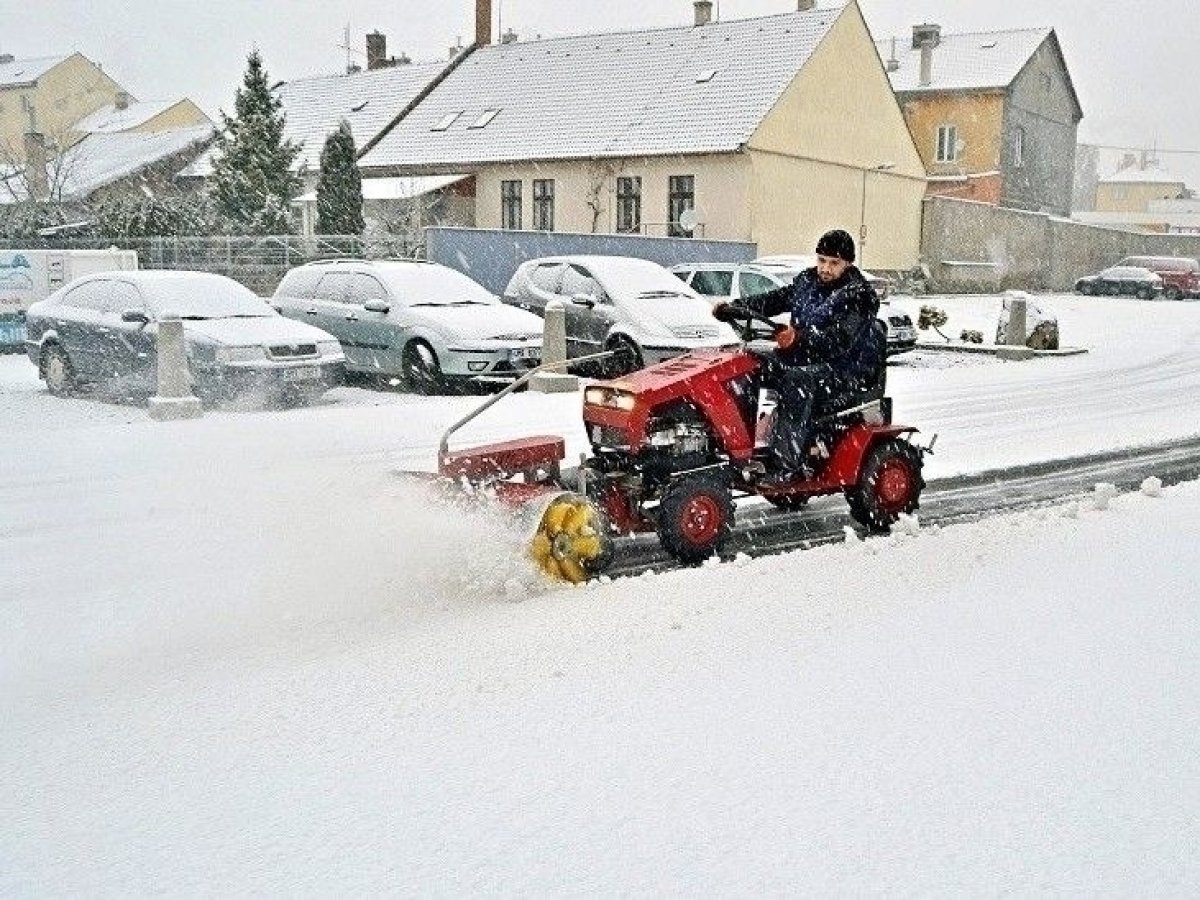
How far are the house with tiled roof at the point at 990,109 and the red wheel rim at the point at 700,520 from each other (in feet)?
134

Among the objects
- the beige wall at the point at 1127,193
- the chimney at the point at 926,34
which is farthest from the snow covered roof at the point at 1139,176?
the chimney at the point at 926,34

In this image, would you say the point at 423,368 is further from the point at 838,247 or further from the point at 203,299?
the point at 838,247

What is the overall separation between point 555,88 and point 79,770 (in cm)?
3333

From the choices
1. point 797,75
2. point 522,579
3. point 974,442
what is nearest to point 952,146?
point 797,75

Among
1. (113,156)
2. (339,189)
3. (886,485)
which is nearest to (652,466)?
(886,485)

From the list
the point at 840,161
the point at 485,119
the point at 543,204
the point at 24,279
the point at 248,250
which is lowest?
the point at 24,279

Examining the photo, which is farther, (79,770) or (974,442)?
(974,442)

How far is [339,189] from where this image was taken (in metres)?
28.7

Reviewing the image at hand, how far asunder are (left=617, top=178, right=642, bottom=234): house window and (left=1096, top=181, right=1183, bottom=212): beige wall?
82133mm

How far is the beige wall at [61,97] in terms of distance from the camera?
59.8 m

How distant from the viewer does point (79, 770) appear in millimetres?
3479

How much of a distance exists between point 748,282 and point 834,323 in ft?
33.6

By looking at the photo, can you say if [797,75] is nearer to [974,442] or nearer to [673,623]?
[974,442]

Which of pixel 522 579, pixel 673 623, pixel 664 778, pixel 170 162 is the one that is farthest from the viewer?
pixel 170 162
